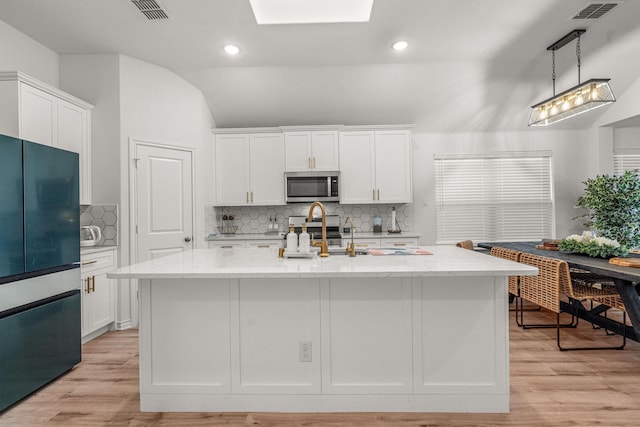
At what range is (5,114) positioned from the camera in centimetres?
292

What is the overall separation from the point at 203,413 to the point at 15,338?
132cm

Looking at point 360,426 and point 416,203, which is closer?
point 360,426

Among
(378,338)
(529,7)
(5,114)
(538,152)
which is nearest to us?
(378,338)

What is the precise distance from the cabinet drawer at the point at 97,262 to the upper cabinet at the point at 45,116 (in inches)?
24.6

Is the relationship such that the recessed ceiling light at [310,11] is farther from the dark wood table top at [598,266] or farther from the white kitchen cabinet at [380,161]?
the dark wood table top at [598,266]

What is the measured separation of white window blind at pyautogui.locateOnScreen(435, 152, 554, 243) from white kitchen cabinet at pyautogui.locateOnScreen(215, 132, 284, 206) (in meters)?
2.45

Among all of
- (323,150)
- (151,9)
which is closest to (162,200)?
(151,9)

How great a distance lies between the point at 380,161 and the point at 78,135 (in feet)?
11.8

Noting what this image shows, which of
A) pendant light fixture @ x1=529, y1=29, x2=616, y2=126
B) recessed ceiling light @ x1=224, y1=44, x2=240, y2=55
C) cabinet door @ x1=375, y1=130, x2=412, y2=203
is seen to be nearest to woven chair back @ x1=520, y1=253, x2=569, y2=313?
pendant light fixture @ x1=529, y1=29, x2=616, y2=126

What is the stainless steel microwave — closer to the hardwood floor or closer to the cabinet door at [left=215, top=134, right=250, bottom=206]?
the cabinet door at [left=215, top=134, right=250, bottom=206]

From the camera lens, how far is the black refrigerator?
2.26 meters

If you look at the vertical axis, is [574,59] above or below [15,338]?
above

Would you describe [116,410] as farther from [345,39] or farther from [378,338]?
[345,39]

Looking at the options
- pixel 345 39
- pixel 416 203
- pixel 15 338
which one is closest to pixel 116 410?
pixel 15 338
